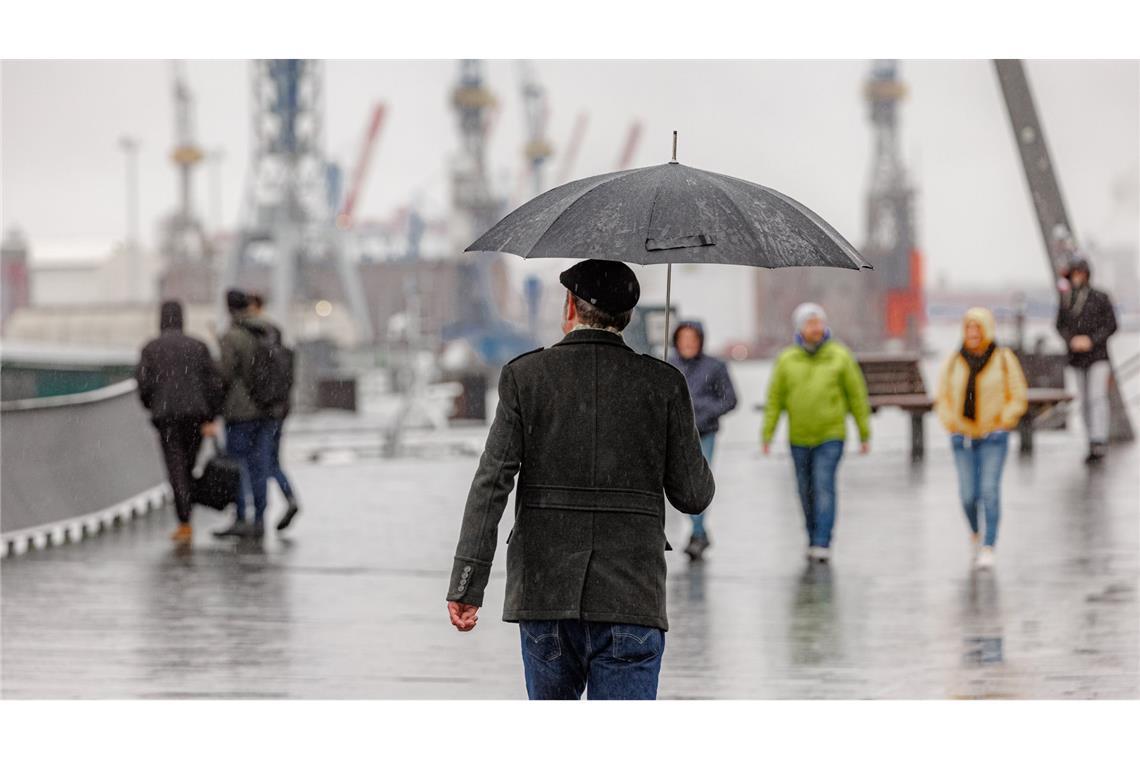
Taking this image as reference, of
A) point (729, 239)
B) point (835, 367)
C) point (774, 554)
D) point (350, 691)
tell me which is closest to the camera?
point (729, 239)

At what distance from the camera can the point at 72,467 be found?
1227 cm

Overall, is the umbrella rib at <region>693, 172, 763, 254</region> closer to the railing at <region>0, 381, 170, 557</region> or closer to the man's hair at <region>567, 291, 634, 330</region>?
the man's hair at <region>567, 291, 634, 330</region>

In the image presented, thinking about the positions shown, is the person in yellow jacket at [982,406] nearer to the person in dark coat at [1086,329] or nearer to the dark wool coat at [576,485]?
the person in dark coat at [1086,329]

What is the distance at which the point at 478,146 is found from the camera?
92688 mm

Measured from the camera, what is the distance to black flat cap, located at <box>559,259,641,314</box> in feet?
13.8

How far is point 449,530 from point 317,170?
216 feet

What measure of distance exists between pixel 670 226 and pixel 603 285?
0.33 meters

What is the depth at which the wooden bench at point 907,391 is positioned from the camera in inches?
696

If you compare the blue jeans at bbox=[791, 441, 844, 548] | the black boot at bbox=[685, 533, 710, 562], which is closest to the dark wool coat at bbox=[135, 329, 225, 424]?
the black boot at bbox=[685, 533, 710, 562]

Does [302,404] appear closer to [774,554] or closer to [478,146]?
[774,554]

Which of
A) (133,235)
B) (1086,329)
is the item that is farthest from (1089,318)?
(133,235)

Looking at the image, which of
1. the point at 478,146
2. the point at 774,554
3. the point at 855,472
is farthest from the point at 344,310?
the point at 774,554

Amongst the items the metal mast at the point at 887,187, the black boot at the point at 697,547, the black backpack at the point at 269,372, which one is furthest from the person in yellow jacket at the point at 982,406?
the metal mast at the point at 887,187

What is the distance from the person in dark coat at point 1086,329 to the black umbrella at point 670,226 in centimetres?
1069
